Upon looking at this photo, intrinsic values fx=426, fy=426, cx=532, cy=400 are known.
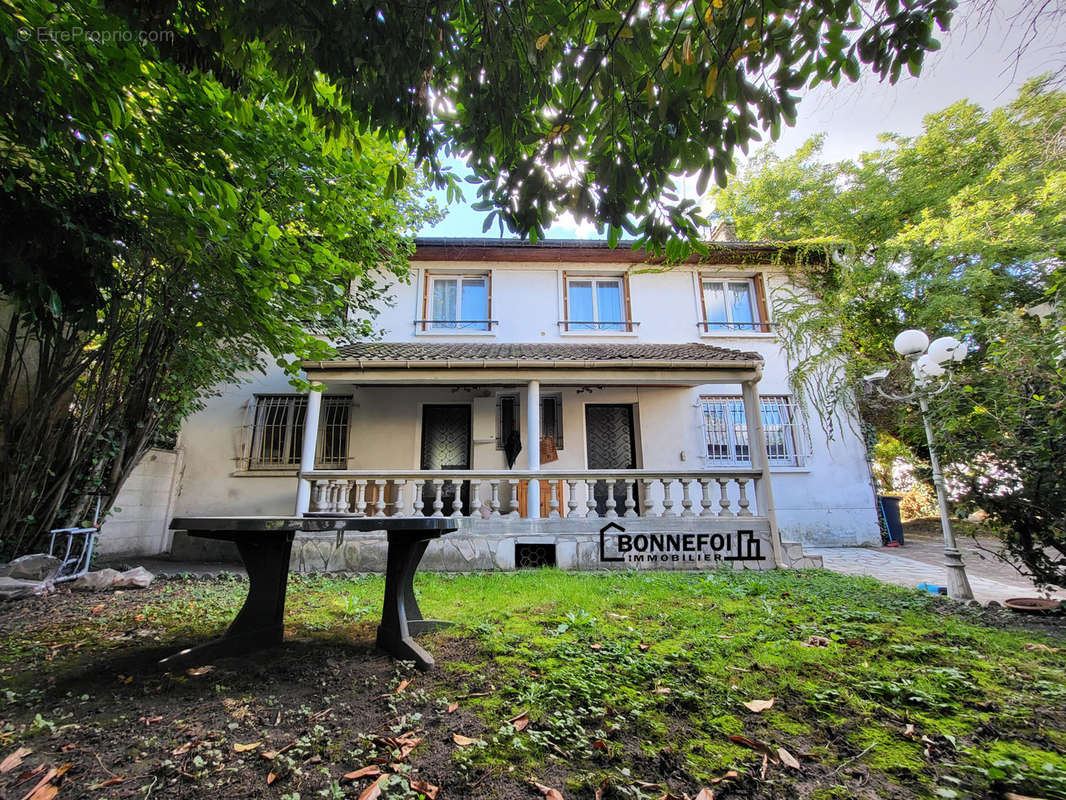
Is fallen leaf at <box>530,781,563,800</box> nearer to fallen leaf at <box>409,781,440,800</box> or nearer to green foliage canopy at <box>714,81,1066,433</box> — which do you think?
fallen leaf at <box>409,781,440,800</box>

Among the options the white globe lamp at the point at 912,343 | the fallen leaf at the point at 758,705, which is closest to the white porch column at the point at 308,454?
the fallen leaf at the point at 758,705

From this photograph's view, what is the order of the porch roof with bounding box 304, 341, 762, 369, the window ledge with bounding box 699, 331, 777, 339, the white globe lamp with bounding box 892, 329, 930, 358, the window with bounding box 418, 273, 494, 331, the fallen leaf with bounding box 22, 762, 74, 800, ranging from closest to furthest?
the fallen leaf with bounding box 22, 762, 74, 800
the white globe lamp with bounding box 892, 329, 930, 358
the porch roof with bounding box 304, 341, 762, 369
the window ledge with bounding box 699, 331, 777, 339
the window with bounding box 418, 273, 494, 331

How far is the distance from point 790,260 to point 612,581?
834 centimetres

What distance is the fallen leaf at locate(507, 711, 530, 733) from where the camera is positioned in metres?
1.72

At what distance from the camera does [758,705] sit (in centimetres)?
193

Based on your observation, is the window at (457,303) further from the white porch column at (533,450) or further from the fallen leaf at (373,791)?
the fallen leaf at (373,791)

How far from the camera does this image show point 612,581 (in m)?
4.83

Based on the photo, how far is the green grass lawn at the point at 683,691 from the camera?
1448mm

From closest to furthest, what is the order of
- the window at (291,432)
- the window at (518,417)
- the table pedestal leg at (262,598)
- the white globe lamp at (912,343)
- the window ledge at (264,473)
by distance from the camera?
the table pedestal leg at (262,598), the white globe lamp at (912,343), the window ledge at (264,473), the window at (291,432), the window at (518,417)

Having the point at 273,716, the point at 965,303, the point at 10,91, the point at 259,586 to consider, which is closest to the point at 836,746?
the point at 273,716

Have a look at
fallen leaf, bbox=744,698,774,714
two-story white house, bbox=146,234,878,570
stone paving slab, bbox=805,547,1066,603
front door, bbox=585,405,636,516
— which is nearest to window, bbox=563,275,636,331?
two-story white house, bbox=146,234,878,570

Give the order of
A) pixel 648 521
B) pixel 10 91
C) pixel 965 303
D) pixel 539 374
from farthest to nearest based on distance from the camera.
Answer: pixel 965 303 → pixel 539 374 → pixel 648 521 → pixel 10 91

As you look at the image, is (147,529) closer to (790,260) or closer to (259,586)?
(259,586)

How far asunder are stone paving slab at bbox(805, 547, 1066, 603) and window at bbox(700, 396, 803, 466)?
1.86m
